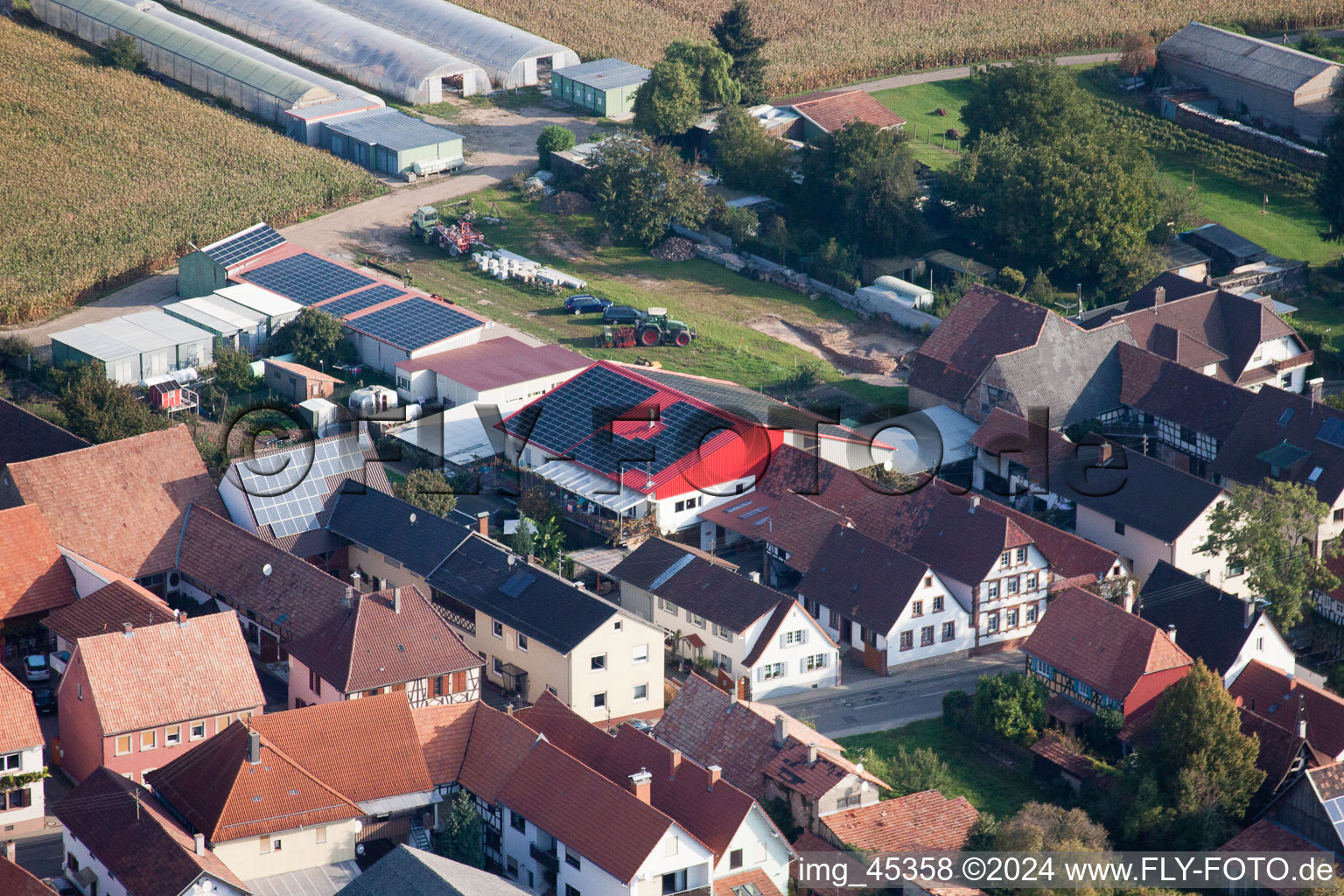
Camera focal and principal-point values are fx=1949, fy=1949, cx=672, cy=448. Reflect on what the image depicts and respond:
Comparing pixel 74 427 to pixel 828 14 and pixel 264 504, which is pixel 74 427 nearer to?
pixel 264 504

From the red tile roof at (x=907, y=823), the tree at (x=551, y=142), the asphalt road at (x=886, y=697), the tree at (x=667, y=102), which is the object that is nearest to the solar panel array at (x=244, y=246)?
the tree at (x=551, y=142)

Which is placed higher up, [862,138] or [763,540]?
[862,138]

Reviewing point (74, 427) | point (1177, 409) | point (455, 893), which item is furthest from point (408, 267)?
point (455, 893)

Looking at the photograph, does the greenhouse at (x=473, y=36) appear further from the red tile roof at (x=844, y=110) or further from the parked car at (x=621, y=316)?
the parked car at (x=621, y=316)

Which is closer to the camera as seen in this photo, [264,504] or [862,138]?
→ [264,504]

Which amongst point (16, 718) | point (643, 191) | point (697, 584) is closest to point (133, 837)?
point (16, 718)

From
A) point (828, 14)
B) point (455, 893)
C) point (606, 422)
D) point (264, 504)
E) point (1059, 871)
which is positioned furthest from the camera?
point (828, 14)

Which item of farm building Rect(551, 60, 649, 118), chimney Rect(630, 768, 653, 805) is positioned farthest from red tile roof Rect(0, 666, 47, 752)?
farm building Rect(551, 60, 649, 118)

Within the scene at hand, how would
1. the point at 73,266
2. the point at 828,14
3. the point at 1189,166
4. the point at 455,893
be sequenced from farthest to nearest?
the point at 828,14 < the point at 1189,166 < the point at 73,266 < the point at 455,893
